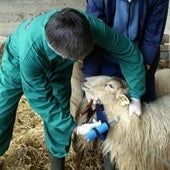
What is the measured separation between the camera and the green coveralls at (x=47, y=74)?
1.84 m

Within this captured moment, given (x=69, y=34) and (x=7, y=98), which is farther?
(x=7, y=98)

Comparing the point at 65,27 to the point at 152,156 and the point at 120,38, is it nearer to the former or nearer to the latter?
the point at 120,38

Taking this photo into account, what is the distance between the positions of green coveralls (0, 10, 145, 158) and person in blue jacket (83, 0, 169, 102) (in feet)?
0.32

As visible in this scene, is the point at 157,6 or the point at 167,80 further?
the point at 167,80

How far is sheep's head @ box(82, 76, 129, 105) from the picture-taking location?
2109mm

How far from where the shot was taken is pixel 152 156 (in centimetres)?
216

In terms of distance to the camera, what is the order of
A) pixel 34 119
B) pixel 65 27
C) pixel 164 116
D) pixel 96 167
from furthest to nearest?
pixel 34 119
pixel 96 167
pixel 164 116
pixel 65 27

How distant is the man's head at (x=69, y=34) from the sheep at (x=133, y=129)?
0.46 metres

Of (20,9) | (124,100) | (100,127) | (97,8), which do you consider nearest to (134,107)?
(124,100)

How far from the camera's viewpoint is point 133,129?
82.7 inches

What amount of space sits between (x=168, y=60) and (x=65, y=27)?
171 cm

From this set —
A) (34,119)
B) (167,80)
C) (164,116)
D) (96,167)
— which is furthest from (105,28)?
(34,119)

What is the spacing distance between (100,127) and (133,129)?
0.20 meters

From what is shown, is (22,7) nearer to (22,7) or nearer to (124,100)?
(22,7)
